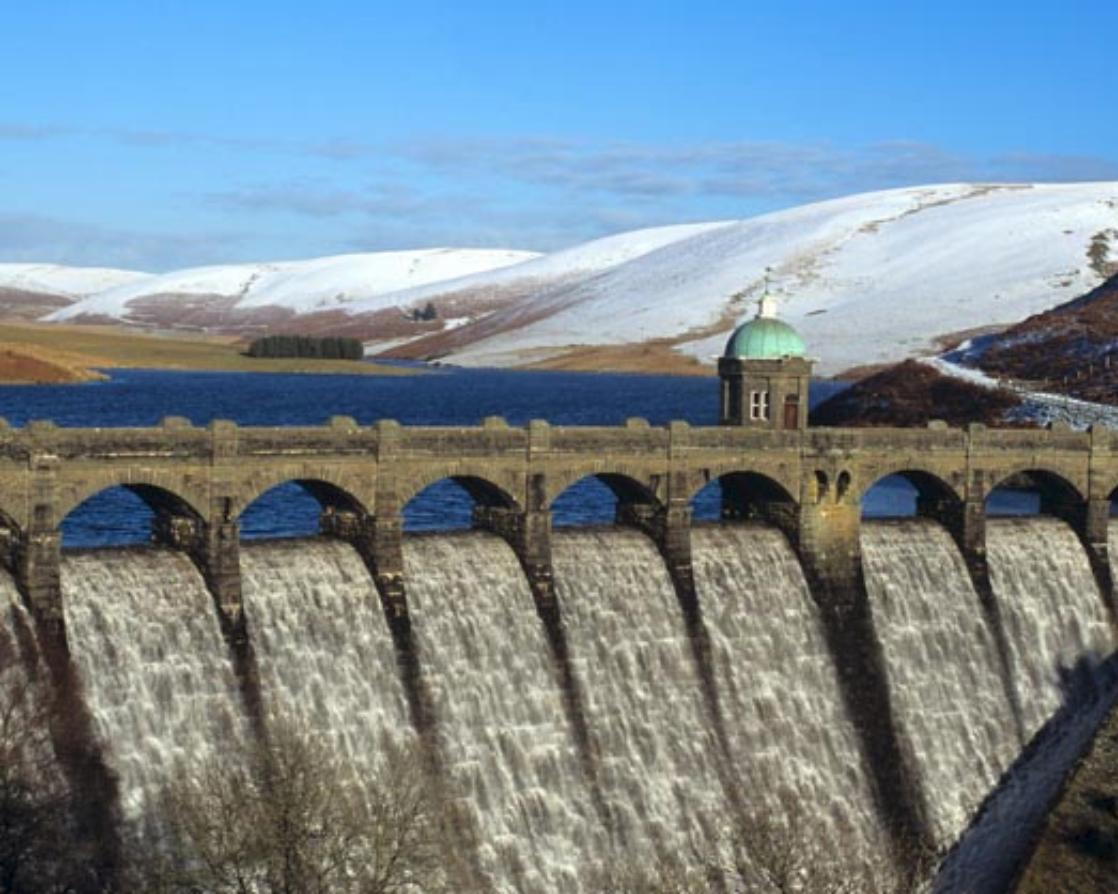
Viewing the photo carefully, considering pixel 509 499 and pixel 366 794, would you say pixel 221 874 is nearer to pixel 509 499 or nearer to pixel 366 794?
pixel 366 794

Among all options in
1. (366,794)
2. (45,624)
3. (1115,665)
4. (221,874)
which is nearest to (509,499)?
(366,794)

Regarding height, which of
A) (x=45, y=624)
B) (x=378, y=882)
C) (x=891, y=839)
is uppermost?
(x=45, y=624)

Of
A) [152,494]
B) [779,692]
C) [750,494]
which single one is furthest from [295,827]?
[750,494]

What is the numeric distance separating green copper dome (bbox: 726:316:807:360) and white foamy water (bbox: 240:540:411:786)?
1115 inches

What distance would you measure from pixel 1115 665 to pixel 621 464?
3066 cm

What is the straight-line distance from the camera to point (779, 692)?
3132 inches

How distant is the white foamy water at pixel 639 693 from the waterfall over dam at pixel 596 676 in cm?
11

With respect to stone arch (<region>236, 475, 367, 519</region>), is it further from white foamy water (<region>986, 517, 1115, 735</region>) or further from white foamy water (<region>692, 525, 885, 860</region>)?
white foamy water (<region>986, 517, 1115, 735</region>)

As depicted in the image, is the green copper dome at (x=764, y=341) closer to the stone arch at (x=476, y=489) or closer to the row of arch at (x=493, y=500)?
the row of arch at (x=493, y=500)

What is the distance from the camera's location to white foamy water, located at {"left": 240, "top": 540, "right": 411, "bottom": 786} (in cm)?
6575

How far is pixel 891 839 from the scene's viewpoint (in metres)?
77.6

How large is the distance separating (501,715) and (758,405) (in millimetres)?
26543

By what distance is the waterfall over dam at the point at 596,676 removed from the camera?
209 ft

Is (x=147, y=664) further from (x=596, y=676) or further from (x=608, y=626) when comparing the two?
(x=608, y=626)
